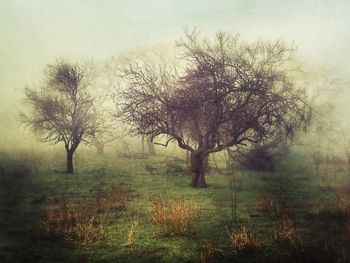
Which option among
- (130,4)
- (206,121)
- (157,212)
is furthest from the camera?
(206,121)

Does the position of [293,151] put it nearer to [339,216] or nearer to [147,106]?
[339,216]

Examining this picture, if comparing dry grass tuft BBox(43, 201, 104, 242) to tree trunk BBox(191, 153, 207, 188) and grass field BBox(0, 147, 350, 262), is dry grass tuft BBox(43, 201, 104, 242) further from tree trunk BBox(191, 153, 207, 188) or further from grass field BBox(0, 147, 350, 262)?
tree trunk BBox(191, 153, 207, 188)

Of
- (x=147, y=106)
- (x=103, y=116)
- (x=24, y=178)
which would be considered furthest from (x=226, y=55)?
(x=24, y=178)

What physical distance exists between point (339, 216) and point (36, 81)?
527 cm

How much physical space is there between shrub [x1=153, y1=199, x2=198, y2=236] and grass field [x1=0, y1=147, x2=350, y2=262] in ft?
0.10

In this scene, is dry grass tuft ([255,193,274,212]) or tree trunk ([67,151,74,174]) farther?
tree trunk ([67,151,74,174])

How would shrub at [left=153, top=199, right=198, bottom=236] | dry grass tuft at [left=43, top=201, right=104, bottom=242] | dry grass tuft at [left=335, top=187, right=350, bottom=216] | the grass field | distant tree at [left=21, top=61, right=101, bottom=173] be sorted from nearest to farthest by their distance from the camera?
the grass field < dry grass tuft at [left=43, top=201, right=104, bottom=242] < shrub at [left=153, top=199, right=198, bottom=236] < dry grass tuft at [left=335, top=187, right=350, bottom=216] < distant tree at [left=21, top=61, right=101, bottom=173]

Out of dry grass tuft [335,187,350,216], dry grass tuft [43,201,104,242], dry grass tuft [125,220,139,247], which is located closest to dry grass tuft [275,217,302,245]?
dry grass tuft [335,187,350,216]

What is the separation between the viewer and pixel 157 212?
20.2 feet

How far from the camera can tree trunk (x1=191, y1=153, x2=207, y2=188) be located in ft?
23.3

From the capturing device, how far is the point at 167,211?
6.04 meters

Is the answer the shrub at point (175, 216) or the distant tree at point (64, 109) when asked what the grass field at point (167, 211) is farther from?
the distant tree at point (64, 109)

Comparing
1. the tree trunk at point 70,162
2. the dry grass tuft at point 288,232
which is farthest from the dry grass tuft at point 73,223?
the dry grass tuft at point 288,232

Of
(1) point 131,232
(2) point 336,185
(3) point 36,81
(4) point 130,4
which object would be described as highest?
(4) point 130,4
